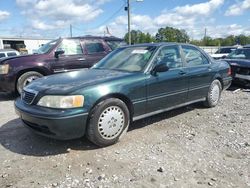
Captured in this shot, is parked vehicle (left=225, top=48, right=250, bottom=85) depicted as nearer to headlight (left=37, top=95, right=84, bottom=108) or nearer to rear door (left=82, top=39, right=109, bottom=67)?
rear door (left=82, top=39, right=109, bottom=67)

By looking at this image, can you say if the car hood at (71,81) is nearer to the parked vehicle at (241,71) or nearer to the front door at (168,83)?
the front door at (168,83)

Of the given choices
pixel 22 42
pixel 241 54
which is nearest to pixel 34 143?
pixel 241 54

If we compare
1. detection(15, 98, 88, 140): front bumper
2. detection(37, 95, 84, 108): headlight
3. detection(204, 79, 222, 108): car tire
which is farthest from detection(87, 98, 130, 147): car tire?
detection(204, 79, 222, 108): car tire

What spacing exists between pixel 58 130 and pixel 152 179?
4.60ft

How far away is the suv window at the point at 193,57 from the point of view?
5.72 m

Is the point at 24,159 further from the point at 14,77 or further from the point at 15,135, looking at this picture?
the point at 14,77

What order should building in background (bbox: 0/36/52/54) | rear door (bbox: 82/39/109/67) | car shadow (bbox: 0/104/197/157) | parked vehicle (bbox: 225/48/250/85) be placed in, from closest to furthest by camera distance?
1. car shadow (bbox: 0/104/197/157)
2. rear door (bbox: 82/39/109/67)
3. parked vehicle (bbox: 225/48/250/85)
4. building in background (bbox: 0/36/52/54)

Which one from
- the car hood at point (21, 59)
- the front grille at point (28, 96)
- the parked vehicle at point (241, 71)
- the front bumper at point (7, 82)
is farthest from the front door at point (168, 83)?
the front bumper at point (7, 82)

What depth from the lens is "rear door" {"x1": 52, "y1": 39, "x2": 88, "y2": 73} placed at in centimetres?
797

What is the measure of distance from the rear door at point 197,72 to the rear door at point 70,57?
11.6ft

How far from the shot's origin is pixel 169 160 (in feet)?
12.1

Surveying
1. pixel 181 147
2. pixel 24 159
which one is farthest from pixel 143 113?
→ pixel 24 159

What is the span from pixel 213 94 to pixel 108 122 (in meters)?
3.21

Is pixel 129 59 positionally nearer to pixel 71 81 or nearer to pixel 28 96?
pixel 71 81
